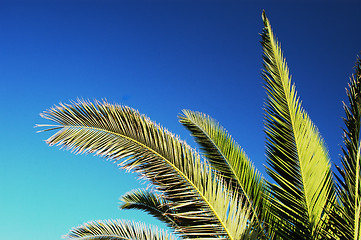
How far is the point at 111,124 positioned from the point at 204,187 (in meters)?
1.22

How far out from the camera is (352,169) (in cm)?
322

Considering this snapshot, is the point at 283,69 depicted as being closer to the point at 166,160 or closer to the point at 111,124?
the point at 166,160

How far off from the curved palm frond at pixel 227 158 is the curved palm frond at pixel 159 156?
103 centimetres

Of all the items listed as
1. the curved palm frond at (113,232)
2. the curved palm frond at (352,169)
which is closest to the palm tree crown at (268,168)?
the curved palm frond at (352,169)

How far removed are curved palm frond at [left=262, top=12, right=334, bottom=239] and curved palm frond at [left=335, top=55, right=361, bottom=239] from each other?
40 centimetres

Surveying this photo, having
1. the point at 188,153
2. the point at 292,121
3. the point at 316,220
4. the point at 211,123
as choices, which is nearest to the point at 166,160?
the point at 188,153

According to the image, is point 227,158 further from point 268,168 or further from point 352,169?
point 352,169

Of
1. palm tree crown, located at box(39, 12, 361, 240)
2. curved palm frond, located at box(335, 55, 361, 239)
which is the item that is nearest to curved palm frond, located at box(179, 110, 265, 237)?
palm tree crown, located at box(39, 12, 361, 240)

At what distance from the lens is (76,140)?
3553 millimetres

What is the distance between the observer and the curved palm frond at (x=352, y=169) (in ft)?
10.3

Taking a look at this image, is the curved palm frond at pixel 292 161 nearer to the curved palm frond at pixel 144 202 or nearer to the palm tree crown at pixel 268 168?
the palm tree crown at pixel 268 168

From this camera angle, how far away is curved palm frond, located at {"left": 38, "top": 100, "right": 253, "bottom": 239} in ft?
11.1

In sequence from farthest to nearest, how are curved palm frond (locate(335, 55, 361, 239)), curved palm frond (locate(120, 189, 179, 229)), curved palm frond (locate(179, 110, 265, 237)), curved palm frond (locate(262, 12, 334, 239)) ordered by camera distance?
curved palm frond (locate(120, 189, 179, 229)) < curved palm frond (locate(179, 110, 265, 237)) < curved palm frond (locate(262, 12, 334, 239)) < curved palm frond (locate(335, 55, 361, 239))

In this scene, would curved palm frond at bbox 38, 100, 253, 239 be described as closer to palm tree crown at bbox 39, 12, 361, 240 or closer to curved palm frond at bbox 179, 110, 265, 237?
palm tree crown at bbox 39, 12, 361, 240
